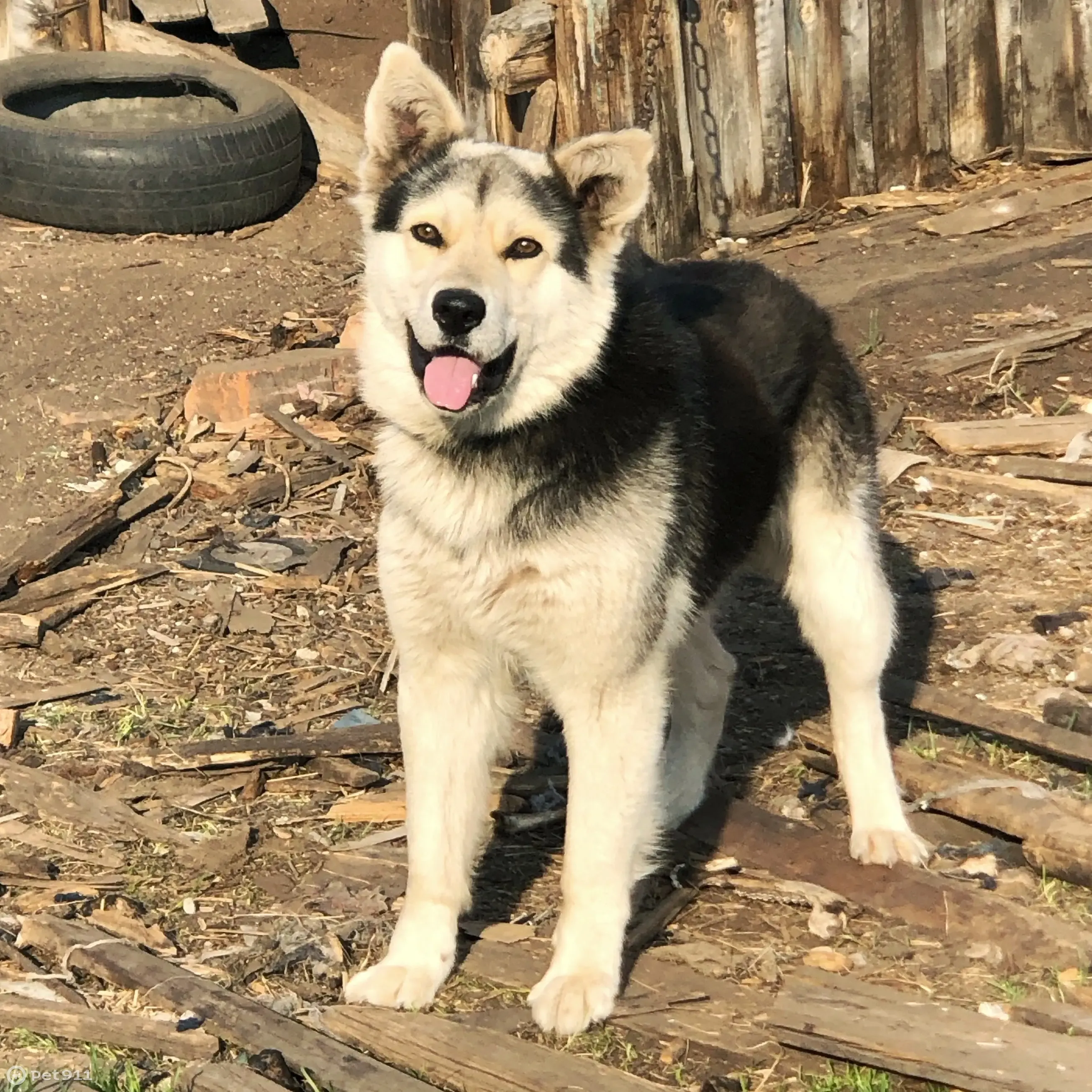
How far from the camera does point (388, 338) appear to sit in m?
4.32

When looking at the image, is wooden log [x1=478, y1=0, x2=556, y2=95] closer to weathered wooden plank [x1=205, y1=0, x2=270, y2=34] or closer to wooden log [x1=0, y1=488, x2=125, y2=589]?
weathered wooden plank [x1=205, y1=0, x2=270, y2=34]

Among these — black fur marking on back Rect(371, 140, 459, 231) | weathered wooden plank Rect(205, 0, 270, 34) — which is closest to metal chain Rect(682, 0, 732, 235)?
weathered wooden plank Rect(205, 0, 270, 34)

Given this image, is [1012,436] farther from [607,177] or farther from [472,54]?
[607,177]

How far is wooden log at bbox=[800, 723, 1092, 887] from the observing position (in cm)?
470

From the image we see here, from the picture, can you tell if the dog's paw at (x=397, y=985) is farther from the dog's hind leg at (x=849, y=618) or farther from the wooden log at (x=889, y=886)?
the dog's hind leg at (x=849, y=618)

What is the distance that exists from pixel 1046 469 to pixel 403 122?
442cm

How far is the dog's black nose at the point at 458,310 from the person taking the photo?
3.95m

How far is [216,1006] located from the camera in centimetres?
408

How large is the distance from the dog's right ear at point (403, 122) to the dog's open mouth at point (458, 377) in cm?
66

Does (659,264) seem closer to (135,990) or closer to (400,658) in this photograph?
(400,658)

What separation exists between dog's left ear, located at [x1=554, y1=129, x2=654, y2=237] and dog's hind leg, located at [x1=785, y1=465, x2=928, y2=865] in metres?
1.14

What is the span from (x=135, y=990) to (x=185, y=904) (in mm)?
536

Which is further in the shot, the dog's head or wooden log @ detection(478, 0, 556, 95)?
wooden log @ detection(478, 0, 556, 95)

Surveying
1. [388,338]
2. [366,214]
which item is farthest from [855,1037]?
[366,214]
